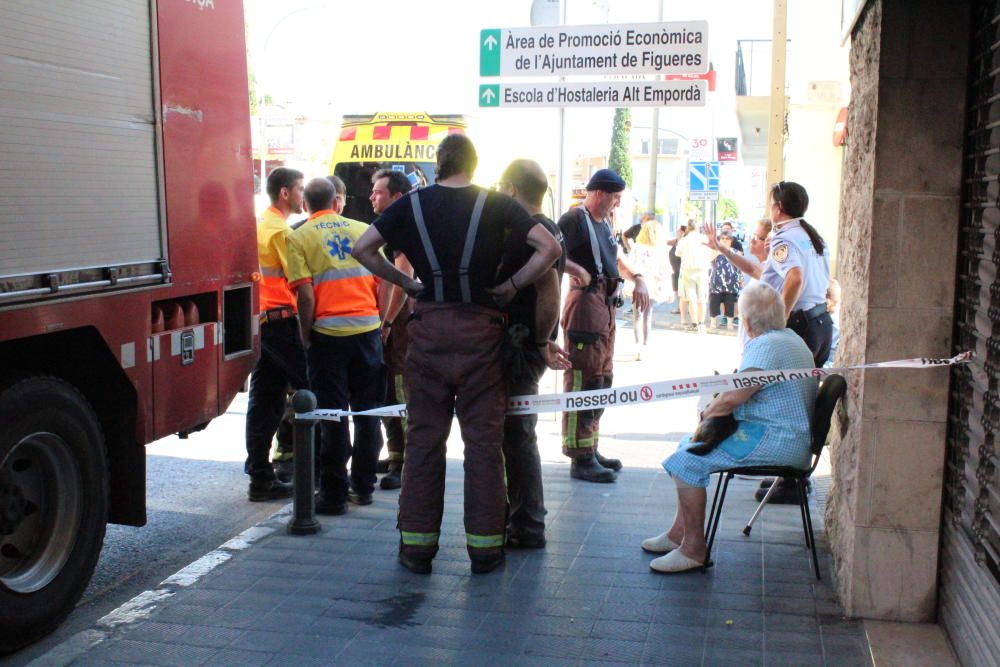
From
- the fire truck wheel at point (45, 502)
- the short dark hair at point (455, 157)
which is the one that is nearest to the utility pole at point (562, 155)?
the short dark hair at point (455, 157)

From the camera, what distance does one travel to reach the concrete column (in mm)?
4355

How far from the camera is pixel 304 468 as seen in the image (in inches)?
233

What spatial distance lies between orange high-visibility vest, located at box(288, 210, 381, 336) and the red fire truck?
57 cm

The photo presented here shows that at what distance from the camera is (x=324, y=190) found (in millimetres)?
6617

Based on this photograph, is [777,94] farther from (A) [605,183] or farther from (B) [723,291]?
(B) [723,291]

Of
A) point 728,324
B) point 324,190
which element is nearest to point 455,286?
point 324,190

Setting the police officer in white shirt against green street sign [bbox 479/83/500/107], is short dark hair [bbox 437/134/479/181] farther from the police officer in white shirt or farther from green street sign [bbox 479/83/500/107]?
green street sign [bbox 479/83/500/107]

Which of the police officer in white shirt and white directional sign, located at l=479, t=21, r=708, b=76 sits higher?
white directional sign, located at l=479, t=21, r=708, b=76

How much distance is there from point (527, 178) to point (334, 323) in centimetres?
139

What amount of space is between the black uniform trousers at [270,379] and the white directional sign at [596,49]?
10.5 ft

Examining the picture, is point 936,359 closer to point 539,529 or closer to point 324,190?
point 539,529

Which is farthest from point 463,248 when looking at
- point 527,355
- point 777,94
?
point 777,94

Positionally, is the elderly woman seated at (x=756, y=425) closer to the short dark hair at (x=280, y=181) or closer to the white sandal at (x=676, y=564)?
the white sandal at (x=676, y=564)

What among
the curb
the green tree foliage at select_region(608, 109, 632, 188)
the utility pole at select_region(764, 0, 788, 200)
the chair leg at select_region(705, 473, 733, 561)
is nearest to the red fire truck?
the curb
